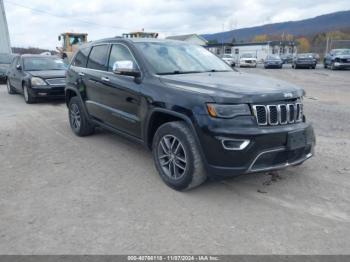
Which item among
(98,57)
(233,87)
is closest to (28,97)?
(98,57)

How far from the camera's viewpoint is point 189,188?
4035mm

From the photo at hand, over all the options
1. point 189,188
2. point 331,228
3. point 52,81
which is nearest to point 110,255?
point 189,188

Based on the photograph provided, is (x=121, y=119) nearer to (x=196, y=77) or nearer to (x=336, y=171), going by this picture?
(x=196, y=77)

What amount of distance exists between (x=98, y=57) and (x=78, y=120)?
4.74 feet

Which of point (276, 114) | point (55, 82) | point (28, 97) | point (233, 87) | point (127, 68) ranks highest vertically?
point (127, 68)

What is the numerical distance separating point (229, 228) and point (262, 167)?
2.52 ft

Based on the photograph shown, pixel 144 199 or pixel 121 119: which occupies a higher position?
pixel 121 119

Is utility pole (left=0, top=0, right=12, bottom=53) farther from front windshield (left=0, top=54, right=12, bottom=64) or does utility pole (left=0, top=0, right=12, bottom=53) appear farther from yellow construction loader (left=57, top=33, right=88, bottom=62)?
yellow construction loader (left=57, top=33, right=88, bottom=62)

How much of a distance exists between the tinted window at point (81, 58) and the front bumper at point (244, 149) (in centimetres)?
348

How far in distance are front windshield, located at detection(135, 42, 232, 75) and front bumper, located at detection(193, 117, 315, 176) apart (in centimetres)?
131

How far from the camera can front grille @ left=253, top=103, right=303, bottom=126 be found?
3.65m

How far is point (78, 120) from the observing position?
21.9 ft

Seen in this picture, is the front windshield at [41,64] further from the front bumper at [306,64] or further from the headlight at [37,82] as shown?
the front bumper at [306,64]

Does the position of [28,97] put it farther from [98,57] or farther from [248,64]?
[248,64]
